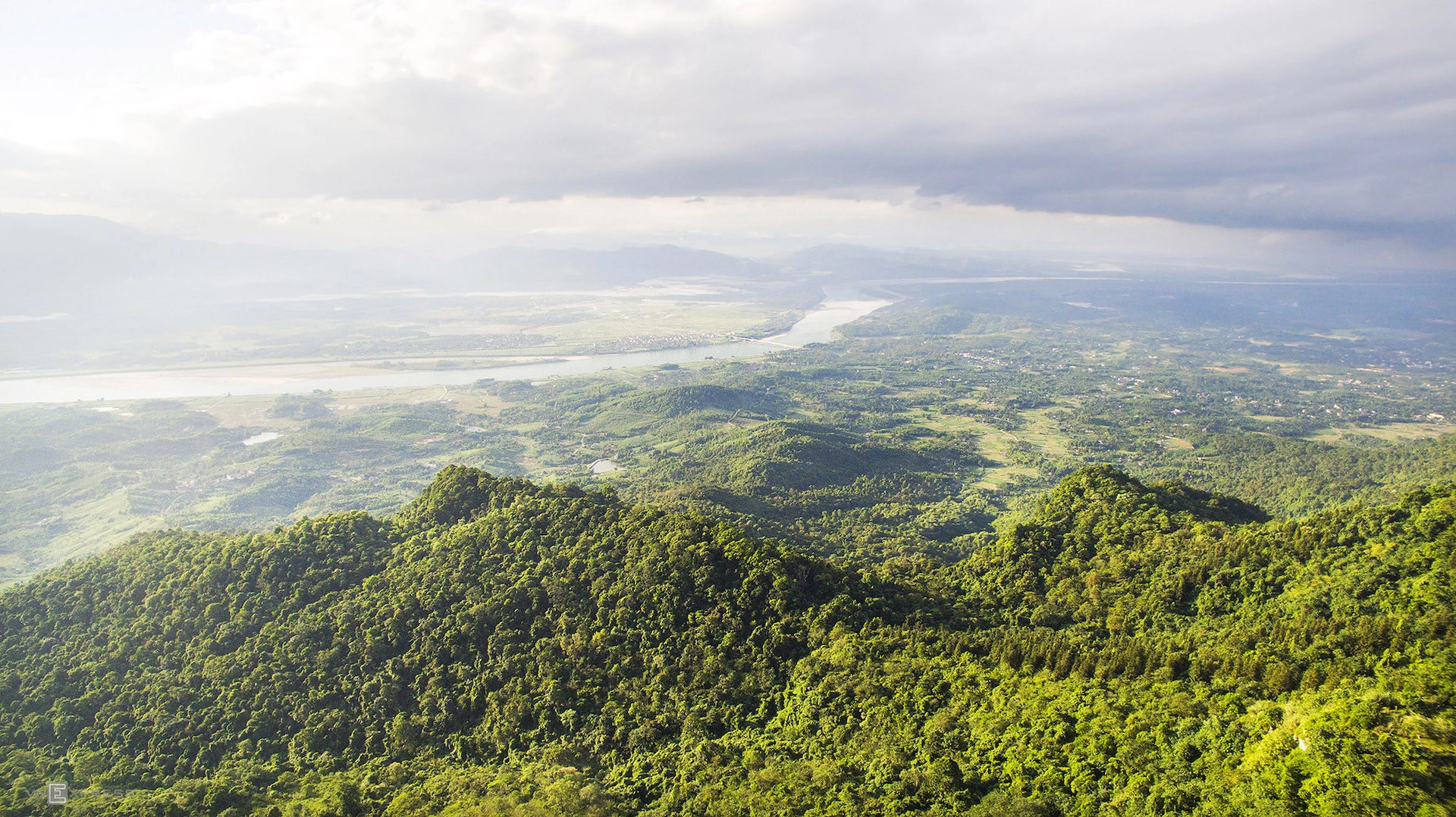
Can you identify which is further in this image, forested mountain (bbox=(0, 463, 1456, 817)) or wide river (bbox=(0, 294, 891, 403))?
wide river (bbox=(0, 294, 891, 403))

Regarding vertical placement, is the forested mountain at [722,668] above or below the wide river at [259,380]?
below

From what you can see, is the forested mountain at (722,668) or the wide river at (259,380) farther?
the wide river at (259,380)

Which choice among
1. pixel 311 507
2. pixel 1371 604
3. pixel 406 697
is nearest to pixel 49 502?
pixel 311 507

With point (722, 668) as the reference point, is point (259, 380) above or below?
above

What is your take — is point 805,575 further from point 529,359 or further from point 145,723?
point 529,359

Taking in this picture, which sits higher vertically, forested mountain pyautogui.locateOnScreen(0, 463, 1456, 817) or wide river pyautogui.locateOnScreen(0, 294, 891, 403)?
wide river pyautogui.locateOnScreen(0, 294, 891, 403)

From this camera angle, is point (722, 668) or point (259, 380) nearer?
point (722, 668)
